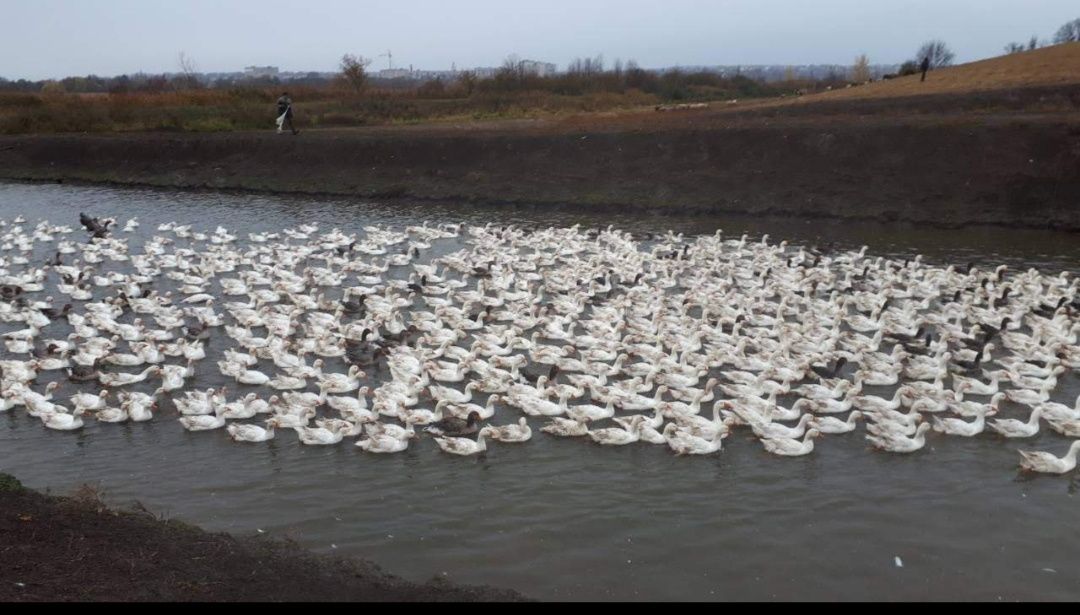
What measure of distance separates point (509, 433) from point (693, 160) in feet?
82.2

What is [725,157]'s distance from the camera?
36.5 metres

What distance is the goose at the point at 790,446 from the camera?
13359mm

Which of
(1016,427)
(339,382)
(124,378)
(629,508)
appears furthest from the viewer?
(124,378)

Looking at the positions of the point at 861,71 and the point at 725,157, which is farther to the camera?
the point at 861,71

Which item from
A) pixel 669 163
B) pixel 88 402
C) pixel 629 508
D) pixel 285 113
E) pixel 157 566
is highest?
pixel 285 113

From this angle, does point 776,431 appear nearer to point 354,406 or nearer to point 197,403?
point 354,406

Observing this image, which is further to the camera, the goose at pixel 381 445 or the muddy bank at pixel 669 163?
the muddy bank at pixel 669 163

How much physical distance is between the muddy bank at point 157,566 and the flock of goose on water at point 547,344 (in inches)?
141

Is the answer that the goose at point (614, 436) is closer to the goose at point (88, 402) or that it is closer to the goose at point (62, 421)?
the goose at point (88, 402)

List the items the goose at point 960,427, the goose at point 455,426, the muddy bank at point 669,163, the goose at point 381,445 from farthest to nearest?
1. the muddy bank at point 669,163
2. the goose at point 960,427
3. the goose at point 455,426
4. the goose at point 381,445

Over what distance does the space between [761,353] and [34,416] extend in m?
12.2


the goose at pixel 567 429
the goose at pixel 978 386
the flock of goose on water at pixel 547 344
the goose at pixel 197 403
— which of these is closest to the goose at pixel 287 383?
the flock of goose on water at pixel 547 344

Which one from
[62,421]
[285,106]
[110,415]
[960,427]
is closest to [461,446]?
[110,415]

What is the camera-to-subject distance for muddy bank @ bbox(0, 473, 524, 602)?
8.71m
